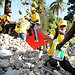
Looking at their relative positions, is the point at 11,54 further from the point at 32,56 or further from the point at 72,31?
the point at 72,31

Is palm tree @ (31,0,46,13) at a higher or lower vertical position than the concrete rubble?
higher

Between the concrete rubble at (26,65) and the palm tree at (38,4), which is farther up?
the palm tree at (38,4)

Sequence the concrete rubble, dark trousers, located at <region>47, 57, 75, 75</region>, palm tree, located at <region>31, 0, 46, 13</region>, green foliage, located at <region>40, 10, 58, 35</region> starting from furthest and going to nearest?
green foliage, located at <region>40, 10, 58, 35</region>, palm tree, located at <region>31, 0, 46, 13</region>, dark trousers, located at <region>47, 57, 75, 75</region>, the concrete rubble

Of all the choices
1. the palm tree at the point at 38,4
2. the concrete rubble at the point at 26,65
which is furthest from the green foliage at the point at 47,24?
the concrete rubble at the point at 26,65

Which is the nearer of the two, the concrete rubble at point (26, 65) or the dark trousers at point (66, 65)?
the concrete rubble at point (26, 65)

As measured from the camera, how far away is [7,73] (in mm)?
2381

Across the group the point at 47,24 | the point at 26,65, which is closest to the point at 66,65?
the point at 26,65

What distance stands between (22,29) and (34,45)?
1804 mm

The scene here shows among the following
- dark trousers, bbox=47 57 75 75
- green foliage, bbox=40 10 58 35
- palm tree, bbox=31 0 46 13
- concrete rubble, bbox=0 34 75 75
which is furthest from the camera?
green foliage, bbox=40 10 58 35

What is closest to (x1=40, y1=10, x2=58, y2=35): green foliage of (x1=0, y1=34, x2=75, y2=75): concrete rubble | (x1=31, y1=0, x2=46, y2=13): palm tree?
(x1=31, y1=0, x2=46, y2=13): palm tree

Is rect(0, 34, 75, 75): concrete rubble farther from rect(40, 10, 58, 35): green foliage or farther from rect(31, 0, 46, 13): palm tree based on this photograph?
rect(40, 10, 58, 35): green foliage

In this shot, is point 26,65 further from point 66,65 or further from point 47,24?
point 47,24

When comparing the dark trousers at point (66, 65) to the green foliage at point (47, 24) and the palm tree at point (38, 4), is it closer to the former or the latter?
the palm tree at point (38, 4)

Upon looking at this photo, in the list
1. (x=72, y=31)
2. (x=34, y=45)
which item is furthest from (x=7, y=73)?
(x=34, y=45)
